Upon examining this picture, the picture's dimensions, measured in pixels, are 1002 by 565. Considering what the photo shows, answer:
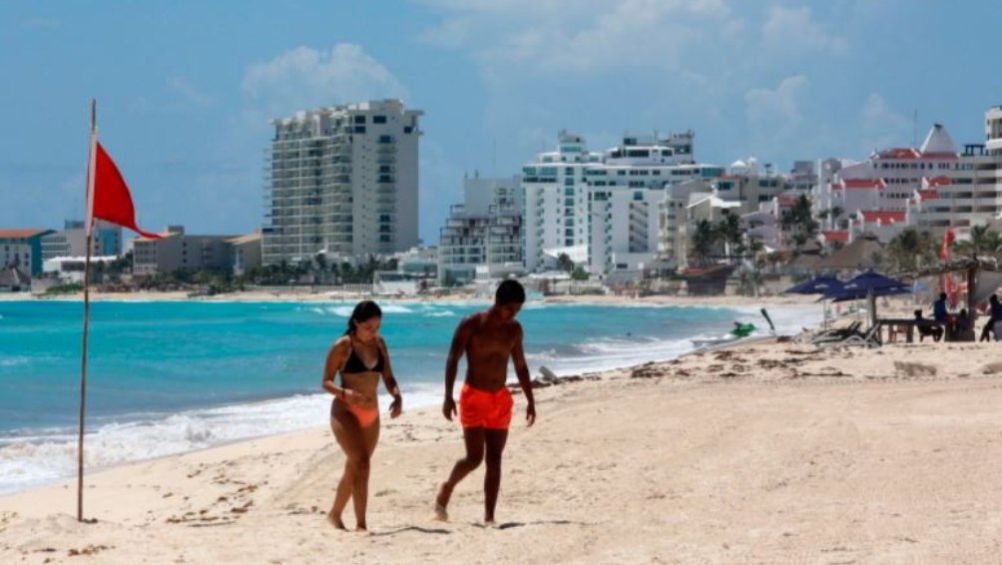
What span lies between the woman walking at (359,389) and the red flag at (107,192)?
1.62 m

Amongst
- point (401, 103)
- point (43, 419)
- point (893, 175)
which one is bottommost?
point (43, 419)

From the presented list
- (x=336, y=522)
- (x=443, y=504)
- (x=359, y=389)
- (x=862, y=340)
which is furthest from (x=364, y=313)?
(x=862, y=340)

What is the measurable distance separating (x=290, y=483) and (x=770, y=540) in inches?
208

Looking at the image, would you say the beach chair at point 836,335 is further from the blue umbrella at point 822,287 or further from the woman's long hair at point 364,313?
the woman's long hair at point 364,313

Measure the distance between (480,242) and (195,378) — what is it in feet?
447

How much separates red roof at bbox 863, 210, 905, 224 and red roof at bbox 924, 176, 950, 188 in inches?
110

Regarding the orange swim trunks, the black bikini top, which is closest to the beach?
the orange swim trunks

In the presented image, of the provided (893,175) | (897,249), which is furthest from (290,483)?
(893,175)

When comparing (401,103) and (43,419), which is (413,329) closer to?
(43,419)

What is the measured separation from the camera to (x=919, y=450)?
11383 mm

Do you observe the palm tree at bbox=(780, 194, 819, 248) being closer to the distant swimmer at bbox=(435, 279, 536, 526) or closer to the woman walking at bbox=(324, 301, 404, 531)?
the distant swimmer at bbox=(435, 279, 536, 526)

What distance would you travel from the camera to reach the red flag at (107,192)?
32.5ft

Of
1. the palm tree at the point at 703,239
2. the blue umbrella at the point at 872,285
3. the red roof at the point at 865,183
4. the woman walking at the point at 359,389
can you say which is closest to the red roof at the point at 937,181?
the red roof at the point at 865,183

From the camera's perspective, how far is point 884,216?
117750mm
